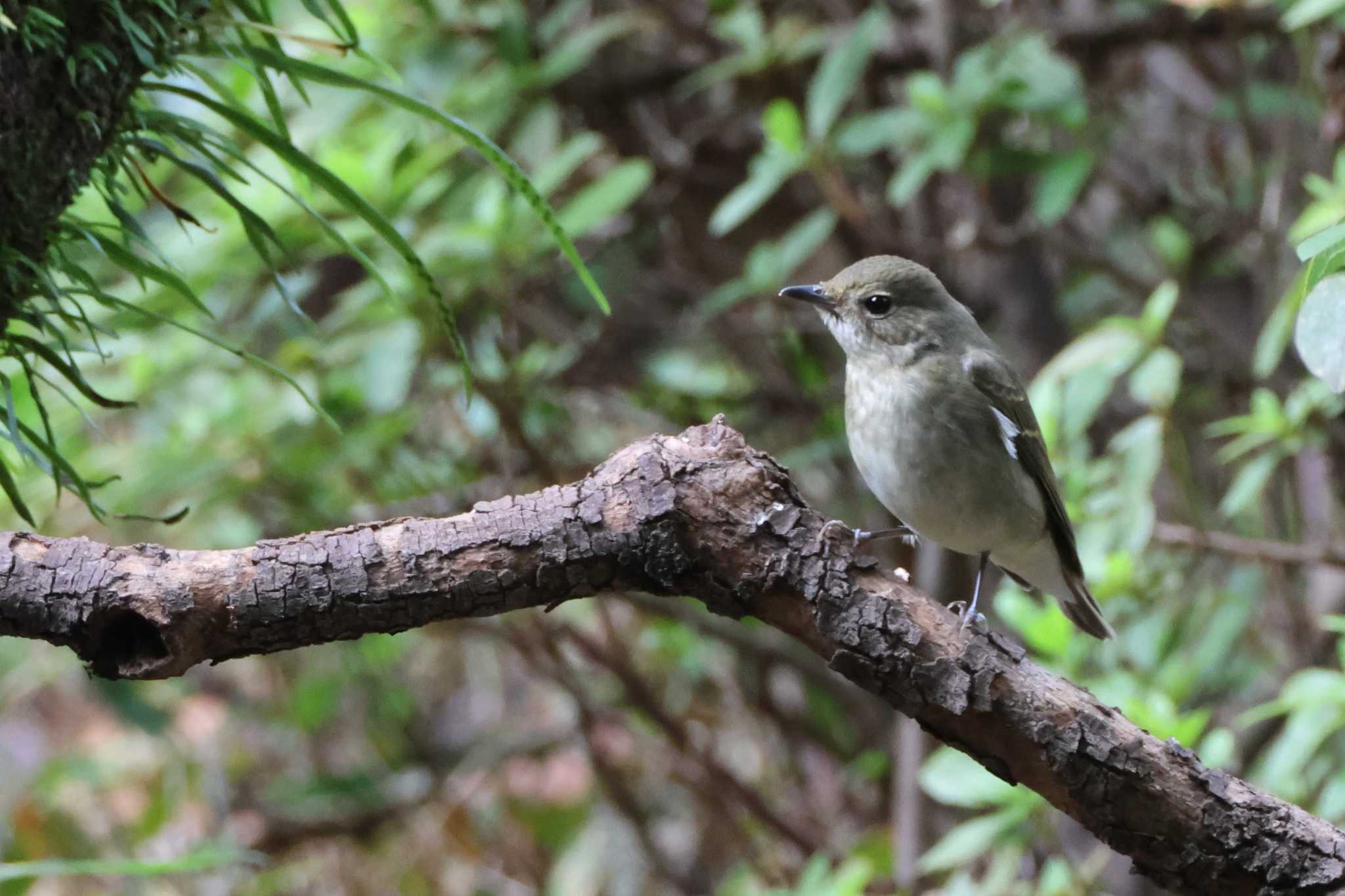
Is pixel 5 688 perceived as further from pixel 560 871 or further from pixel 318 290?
pixel 560 871

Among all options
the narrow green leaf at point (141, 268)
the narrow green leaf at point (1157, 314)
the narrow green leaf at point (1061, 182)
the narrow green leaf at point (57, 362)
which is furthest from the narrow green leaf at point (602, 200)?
the narrow green leaf at point (57, 362)

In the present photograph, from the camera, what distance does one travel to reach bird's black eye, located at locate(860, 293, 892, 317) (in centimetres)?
280

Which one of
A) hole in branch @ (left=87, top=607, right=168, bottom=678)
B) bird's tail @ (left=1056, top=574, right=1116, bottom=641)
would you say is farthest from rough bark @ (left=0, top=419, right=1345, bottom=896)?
bird's tail @ (left=1056, top=574, right=1116, bottom=641)

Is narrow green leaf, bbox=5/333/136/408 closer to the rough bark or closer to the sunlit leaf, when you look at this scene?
the rough bark

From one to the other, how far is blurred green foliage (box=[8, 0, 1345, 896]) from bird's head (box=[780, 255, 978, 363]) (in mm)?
354

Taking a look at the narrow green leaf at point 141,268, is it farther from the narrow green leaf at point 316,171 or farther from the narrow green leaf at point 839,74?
the narrow green leaf at point 839,74

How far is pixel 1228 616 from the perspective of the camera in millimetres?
3330

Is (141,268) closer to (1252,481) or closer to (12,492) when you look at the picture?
(12,492)

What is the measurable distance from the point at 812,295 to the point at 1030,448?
22.3 inches

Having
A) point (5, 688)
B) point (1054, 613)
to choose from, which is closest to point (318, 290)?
point (5, 688)

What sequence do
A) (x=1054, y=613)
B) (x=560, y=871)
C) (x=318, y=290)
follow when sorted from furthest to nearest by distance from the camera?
1. (x=560, y=871)
2. (x=318, y=290)
3. (x=1054, y=613)

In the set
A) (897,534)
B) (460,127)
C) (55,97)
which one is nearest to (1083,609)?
(897,534)

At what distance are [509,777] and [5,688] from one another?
2.05 meters

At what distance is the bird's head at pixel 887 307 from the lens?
277 centimetres
